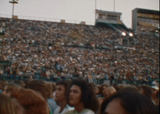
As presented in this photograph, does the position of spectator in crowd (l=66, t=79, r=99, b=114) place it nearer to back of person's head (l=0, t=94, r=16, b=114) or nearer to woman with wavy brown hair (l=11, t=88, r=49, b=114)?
woman with wavy brown hair (l=11, t=88, r=49, b=114)

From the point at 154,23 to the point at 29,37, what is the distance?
35656 mm

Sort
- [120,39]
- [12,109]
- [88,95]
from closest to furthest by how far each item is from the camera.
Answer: [12,109] < [88,95] < [120,39]

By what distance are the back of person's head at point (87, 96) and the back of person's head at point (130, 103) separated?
2.15 m

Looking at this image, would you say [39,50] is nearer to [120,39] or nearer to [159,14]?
[120,39]

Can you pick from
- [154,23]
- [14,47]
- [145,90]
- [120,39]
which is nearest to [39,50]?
[14,47]

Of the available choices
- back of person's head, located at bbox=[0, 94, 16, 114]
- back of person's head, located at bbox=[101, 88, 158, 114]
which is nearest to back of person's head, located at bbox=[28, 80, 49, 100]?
back of person's head, located at bbox=[0, 94, 16, 114]

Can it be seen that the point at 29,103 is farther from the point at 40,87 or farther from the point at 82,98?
the point at 40,87

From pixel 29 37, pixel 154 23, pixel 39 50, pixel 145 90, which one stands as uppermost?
pixel 154 23

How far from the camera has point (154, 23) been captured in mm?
55344

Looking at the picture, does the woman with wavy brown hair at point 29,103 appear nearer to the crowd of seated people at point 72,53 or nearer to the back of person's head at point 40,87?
the back of person's head at point 40,87

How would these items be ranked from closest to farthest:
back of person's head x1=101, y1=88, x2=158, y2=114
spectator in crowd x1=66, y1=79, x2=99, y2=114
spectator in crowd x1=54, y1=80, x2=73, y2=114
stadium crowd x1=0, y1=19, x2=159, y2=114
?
back of person's head x1=101, y1=88, x2=158, y2=114 < spectator in crowd x1=66, y1=79, x2=99, y2=114 < spectator in crowd x1=54, y1=80, x2=73, y2=114 < stadium crowd x1=0, y1=19, x2=159, y2=114

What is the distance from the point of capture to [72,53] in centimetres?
2895

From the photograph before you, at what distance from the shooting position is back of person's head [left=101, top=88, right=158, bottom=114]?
131 cm

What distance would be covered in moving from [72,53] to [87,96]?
2527cm
